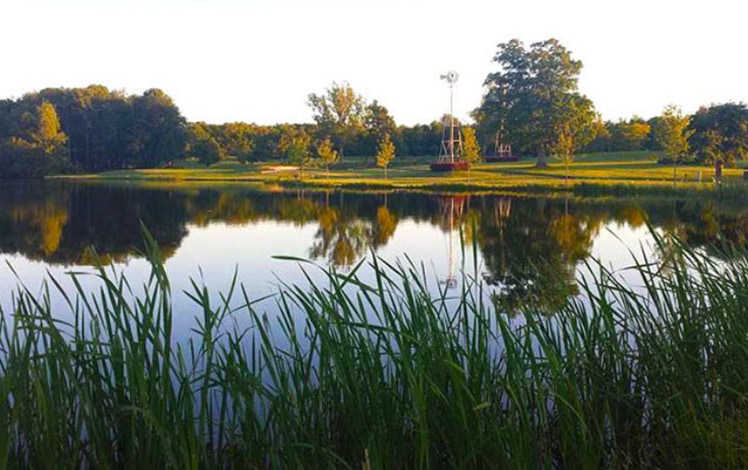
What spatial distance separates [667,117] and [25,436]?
160 feet

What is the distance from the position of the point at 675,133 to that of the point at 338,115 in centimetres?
4236

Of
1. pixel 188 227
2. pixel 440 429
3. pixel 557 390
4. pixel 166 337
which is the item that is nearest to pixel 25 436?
pixel 166 337

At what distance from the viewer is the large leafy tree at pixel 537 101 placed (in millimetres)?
59781

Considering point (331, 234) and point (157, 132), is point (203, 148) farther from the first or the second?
point (331, 234)

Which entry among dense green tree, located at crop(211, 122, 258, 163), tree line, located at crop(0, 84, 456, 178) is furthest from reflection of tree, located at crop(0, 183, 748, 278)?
dense green tree, located at crop(211, 122, 258, 163)

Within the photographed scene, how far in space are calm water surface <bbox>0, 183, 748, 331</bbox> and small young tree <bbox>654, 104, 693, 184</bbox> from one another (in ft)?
37.5

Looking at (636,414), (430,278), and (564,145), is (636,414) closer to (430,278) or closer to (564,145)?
(430,278)

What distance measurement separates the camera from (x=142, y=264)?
1596cm

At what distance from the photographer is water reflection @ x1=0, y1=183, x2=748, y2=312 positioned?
18.4m

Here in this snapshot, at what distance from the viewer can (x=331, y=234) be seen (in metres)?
23.5

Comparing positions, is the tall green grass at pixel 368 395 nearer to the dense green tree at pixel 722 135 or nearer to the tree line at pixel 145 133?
the dense green tree at pixel 722 135

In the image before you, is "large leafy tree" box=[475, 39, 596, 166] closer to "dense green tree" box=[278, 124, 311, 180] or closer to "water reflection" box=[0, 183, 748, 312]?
"dense green tree" box=[278, 124, 311, 180]

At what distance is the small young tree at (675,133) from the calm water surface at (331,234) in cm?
1144

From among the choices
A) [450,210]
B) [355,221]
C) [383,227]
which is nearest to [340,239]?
[383,227]
